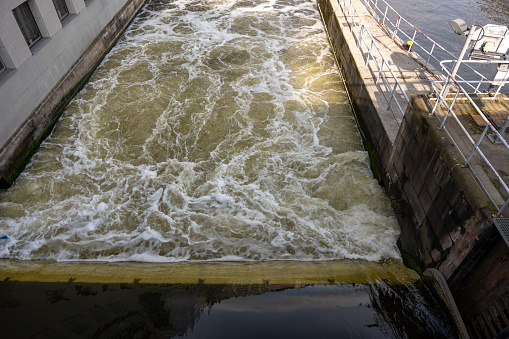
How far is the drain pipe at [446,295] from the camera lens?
490 cm

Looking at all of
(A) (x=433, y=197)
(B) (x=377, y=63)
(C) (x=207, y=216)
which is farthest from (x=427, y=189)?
(B) (x=377, y=63)

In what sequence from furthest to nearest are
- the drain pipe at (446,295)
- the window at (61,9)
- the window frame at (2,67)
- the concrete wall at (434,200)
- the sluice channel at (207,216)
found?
1. the window at (61,9)
2. the window frame at (2,67)
3. the sluice channel at (207,216)
4. the drain pipe at (446,295)
5. the concrete wall at (434,200)

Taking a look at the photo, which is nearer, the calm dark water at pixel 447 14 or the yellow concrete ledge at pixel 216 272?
the yellow concrete ledge at pixel 216 272

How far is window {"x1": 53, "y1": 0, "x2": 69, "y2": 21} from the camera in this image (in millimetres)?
11758

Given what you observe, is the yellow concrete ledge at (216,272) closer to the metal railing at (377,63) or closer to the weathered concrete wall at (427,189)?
the weathered concrete wall at (427,189)

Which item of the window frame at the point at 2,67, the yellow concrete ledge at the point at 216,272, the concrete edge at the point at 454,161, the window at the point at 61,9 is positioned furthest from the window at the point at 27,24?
the concrete edge at the point at 454,161

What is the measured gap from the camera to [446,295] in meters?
5.23

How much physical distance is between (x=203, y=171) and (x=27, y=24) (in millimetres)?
7406

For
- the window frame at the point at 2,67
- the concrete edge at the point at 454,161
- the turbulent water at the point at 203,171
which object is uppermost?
the concrete edge at the point at 454,161

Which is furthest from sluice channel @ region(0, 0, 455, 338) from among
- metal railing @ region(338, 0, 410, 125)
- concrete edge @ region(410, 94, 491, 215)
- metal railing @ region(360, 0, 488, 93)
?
metal railing @ region(360, 0, 488, 93)

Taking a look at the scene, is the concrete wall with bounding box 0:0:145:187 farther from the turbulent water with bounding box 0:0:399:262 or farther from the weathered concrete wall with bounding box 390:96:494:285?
the weathered concrete wall with bounding box 390:96:494:285

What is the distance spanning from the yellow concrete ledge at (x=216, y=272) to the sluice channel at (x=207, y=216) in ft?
0.13

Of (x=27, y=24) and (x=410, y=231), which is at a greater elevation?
(x=27, y=24)

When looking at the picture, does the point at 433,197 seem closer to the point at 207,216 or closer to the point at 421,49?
the point at 207,216
